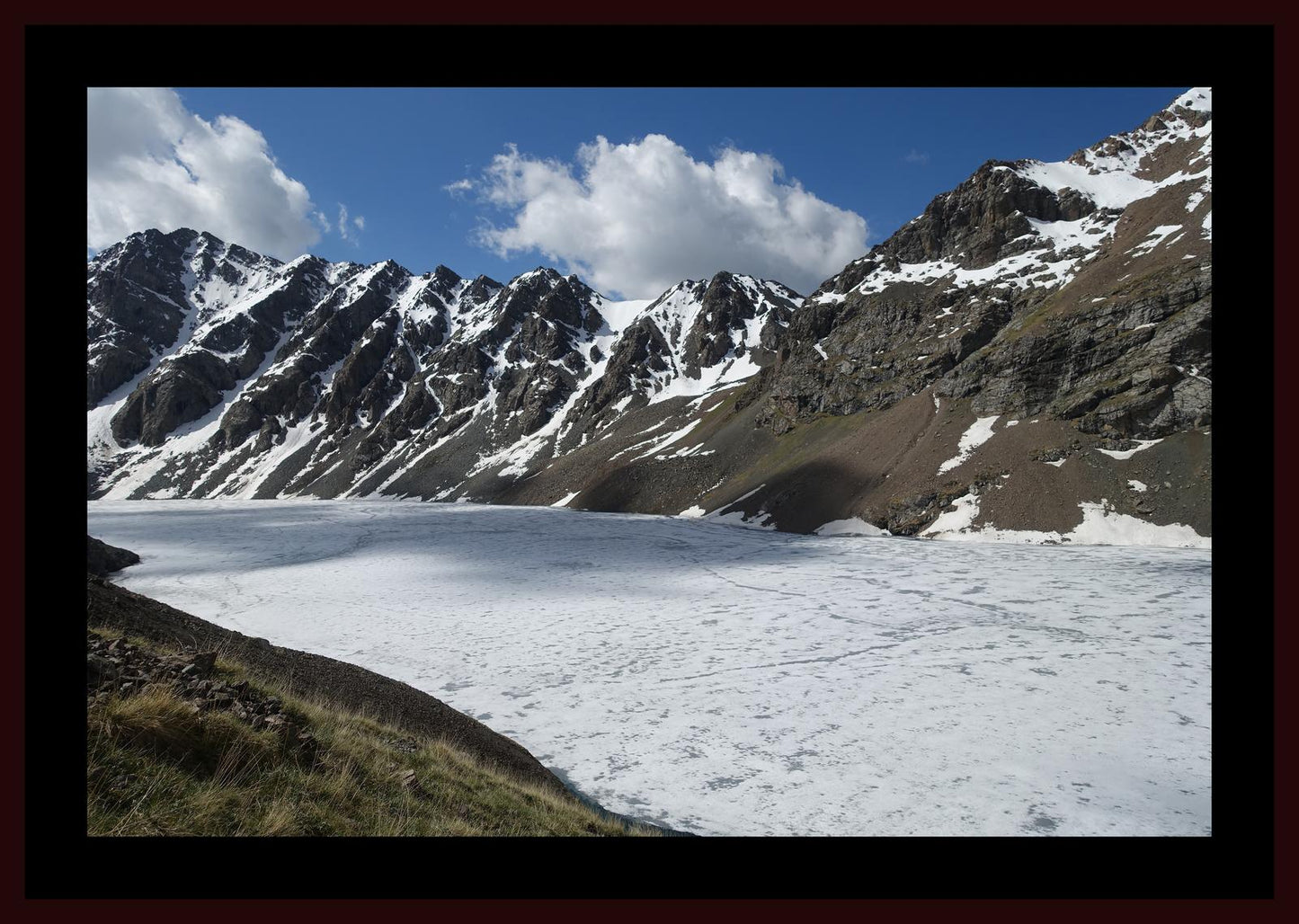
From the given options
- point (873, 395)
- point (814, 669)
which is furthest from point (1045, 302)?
point (814, 669)

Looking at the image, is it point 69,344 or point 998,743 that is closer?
point 69,344

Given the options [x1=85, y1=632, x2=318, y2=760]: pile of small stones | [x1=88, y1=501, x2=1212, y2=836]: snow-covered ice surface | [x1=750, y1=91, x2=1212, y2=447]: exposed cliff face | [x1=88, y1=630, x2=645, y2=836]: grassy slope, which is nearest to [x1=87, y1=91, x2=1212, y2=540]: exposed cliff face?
[x1=750, y1=91, x2=1212, y2=447]: exposed cliff face

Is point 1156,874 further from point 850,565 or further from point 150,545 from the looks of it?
point 150,545

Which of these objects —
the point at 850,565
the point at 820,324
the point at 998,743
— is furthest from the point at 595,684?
the point at 820,324

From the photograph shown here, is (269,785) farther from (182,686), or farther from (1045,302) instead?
(1045,302)

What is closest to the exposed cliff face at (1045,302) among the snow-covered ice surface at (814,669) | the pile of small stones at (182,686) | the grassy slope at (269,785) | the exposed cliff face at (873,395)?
the exposed cliff face at (873,395)

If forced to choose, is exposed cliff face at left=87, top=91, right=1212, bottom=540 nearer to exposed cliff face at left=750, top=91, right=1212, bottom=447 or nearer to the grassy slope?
exposed cliff face at left=750, top=91, right=1212, bottom=447

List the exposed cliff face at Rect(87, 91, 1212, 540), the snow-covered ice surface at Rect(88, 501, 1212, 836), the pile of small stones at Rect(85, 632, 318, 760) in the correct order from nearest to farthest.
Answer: the pile of small stones at Rect(85, 632, 318, 760)
the snow-covered ice surface at Rect(88, 501, 1212, 836)
the exposed cliff face at Rect(87, 91, 1212, 540)
